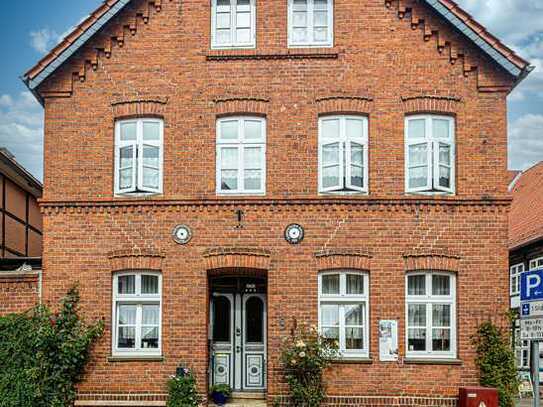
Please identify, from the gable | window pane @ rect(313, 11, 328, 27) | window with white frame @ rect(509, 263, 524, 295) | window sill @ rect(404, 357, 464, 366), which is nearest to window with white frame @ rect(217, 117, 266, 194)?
window pane @ rect(313, 11, 328, 27)

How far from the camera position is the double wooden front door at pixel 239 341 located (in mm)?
18906

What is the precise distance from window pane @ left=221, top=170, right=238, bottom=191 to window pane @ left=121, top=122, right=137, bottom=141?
212 cm

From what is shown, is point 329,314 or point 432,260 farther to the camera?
point 329,314

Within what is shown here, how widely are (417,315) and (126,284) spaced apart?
6.13 metres

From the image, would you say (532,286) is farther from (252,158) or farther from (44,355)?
(44,355)

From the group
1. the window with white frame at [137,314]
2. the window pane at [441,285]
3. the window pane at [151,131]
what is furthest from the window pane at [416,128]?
the window with white frame at [137,314]

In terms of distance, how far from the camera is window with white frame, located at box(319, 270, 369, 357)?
17.6 metres

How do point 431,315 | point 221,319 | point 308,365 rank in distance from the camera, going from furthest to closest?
point 221,319, point 431,315, point 308,365

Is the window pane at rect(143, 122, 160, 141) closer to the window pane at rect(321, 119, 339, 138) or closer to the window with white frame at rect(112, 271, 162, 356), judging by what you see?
the window with white frame at rect(112, 271, 162, 356)

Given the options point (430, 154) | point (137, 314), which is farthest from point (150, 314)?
point (430, 154)

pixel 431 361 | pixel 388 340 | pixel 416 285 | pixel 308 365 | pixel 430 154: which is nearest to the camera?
pixel 308 365

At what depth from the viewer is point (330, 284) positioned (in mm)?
17734

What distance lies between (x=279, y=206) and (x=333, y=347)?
10.2 ft

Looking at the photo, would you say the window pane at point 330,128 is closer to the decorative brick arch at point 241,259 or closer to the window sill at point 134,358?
the decorative brick arch at point 241,259
